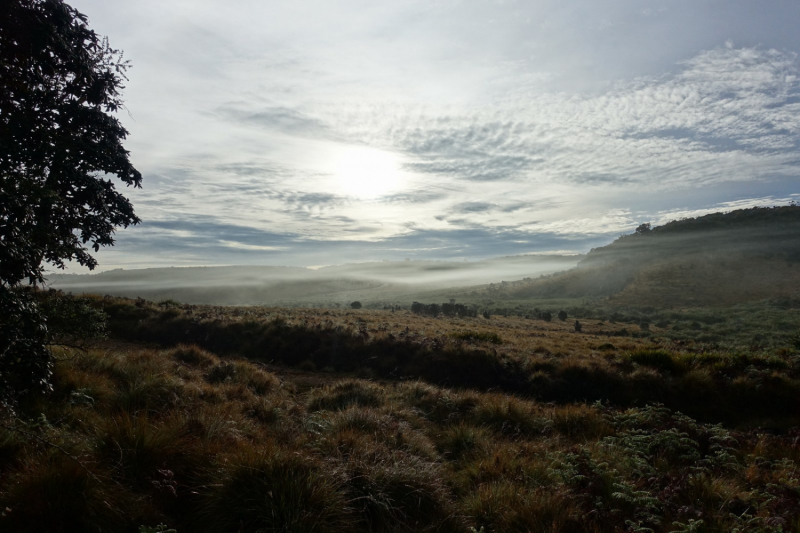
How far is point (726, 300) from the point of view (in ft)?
178

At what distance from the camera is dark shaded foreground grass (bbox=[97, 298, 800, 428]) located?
10312 millimetres

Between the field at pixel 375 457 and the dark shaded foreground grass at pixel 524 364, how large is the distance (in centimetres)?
9

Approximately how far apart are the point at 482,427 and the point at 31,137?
8.88 meters

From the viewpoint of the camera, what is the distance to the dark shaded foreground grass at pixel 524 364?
33.8ft

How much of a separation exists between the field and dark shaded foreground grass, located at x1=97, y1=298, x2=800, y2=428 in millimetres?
95

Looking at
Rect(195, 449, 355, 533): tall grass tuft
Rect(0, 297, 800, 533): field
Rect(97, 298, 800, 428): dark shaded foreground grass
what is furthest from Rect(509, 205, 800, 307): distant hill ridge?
Rect(195, 449, 355, 533): tall grass tuft

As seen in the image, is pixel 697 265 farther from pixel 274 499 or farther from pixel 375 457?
pixel 274 499

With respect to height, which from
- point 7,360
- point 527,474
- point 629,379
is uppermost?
point 7,360

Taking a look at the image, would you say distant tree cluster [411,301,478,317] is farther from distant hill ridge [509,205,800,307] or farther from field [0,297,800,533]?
field [0,297,800,533]

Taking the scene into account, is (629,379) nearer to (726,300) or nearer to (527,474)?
(527,474)

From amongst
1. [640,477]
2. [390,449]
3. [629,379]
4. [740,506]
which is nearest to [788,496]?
[740,506]

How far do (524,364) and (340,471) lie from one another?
947 centimetres

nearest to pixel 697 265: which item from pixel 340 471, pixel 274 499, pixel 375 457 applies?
pixel 375 457

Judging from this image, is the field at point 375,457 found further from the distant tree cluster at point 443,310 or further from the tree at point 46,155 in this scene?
the distant tree cluster at point 443,310
